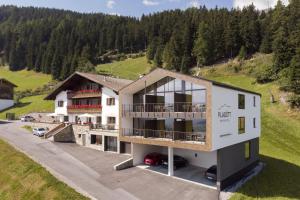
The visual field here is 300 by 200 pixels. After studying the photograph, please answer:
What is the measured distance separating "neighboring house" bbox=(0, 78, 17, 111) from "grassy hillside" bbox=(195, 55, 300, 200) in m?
59.6

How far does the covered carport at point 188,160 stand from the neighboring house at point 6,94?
6152cm

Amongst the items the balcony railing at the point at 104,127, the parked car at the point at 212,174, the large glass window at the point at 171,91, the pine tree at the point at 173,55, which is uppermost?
the pine tree at the point at 173,55

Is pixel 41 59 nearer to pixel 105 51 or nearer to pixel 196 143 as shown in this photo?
pixel 105 51

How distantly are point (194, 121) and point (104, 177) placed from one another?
10654 mm

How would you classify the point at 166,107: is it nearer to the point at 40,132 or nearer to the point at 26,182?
the point at 26,182

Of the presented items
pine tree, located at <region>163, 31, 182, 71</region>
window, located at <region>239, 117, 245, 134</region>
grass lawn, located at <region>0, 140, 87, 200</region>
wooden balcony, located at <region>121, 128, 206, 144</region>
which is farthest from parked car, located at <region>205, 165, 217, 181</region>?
pine tree, located at <region>163, 31, 182, 71</region>

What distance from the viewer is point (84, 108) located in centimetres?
4991

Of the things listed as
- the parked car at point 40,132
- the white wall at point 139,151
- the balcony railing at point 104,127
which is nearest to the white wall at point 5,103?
the parked car at point 40,132

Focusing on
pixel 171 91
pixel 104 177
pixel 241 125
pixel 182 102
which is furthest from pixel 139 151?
pixel 241 125

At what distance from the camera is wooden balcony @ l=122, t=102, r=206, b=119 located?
2860 cm

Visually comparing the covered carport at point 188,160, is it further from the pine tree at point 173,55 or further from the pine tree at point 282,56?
the pine tree at point 173,55

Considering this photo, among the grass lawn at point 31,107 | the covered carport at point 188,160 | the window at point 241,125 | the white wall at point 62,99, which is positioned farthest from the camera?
the grass lawn at point 31,107

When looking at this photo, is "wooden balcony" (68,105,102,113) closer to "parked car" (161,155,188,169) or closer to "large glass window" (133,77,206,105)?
"large glass window" (133,77,206,105)

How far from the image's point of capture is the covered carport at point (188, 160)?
3122 cm
